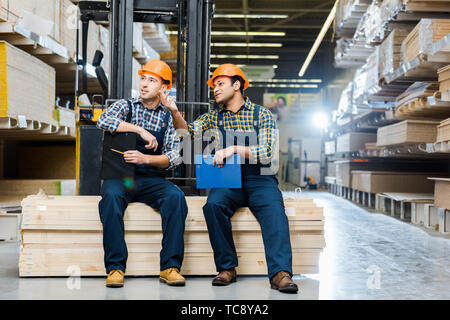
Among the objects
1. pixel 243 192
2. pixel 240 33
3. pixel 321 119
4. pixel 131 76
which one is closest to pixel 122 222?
pixel 243 192

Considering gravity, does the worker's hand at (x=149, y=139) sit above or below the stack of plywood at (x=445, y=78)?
below

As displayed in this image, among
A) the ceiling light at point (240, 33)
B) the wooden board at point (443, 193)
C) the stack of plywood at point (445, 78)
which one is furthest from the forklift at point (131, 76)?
the ceiling light at point (240, 33)

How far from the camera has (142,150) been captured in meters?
3.62

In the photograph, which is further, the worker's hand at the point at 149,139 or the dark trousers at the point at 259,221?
the worker's hand at the point at 149,139

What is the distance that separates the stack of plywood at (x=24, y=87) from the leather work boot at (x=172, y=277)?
2762 mm

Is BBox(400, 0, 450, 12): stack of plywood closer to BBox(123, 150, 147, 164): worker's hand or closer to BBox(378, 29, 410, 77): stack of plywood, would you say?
BBox(378, 29, 410, 77): stack of plywood

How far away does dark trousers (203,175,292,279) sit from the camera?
128 inches

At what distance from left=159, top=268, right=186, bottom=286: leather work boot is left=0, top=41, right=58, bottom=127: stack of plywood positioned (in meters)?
2.76

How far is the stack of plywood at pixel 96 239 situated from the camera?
350cm

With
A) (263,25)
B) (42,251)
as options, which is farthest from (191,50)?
(263,25)

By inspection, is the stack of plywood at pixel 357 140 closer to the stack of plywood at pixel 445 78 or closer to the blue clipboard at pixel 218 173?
the stack of plywood at pixel 445 78

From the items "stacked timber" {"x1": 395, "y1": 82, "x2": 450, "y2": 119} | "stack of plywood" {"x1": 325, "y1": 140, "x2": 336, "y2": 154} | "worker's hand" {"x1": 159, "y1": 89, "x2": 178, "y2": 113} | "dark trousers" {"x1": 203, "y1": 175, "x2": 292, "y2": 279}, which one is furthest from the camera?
"stack of plywood" {"x1": 325, "y1": 140, "x2": 336, "y2": 154}

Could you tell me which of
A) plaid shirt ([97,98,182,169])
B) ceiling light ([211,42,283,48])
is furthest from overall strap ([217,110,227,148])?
ceiling light ([211,42,283,48])
